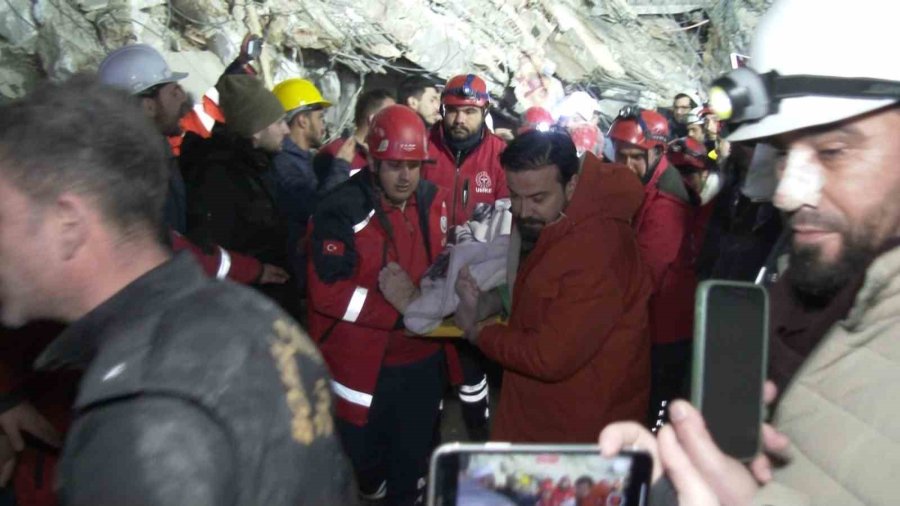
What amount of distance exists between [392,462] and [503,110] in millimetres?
10089

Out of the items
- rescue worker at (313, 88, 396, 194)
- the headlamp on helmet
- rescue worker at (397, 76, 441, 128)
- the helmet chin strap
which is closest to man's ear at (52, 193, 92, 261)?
the headlamp on helmet

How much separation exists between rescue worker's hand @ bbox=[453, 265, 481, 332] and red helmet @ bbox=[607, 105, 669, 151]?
2.80m

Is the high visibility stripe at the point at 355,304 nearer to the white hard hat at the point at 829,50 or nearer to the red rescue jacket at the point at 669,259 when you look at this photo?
the red rescue jacket at the point at 669,259

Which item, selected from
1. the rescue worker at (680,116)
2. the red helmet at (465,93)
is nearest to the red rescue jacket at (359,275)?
the red helmet at (465,93)

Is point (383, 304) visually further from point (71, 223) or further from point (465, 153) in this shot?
point (71, 223)

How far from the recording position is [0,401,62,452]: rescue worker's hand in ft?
7.75

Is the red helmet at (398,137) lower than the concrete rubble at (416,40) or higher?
lower

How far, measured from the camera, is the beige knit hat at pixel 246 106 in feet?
14.9

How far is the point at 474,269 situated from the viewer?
11.2ft

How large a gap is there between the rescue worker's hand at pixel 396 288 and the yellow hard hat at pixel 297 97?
9.38ft

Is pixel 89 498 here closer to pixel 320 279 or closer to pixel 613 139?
pixel 320 279

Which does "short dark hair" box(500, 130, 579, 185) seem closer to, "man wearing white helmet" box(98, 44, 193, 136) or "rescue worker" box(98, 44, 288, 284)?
"rescue worker" box(98, 44, 288, 284)

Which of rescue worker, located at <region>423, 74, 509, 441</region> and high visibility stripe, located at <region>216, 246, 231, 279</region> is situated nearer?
high visibility stripe, located at <region>216, 246, 231, 279</region>

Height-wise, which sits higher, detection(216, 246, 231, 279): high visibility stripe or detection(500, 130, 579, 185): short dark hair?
detection(500, 130, 579, 185): short dark hair
